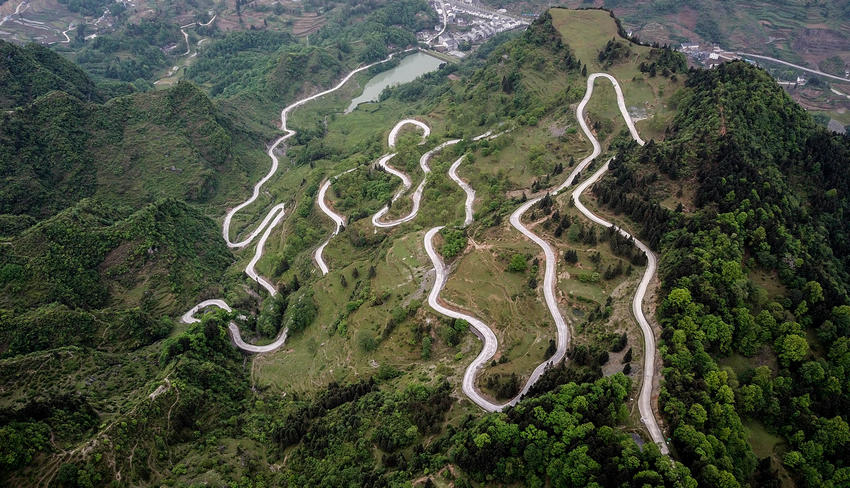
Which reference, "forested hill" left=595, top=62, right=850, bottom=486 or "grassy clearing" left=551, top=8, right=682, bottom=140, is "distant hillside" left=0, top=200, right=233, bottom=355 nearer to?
"forested hill" left=595, top=62, right=850, bottom=486

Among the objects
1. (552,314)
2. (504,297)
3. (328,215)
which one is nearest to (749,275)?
(552,314)

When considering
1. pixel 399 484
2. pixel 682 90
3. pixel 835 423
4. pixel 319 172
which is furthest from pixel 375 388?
pixel 682 90

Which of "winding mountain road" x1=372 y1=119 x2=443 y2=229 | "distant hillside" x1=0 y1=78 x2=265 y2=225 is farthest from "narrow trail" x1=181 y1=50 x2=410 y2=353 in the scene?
"winding mountain road" x1=372 y1=119 x2=443 y2=229

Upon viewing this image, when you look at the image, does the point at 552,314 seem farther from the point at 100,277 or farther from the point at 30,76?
the point at 30,76

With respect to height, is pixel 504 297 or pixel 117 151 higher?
pixel 504 297

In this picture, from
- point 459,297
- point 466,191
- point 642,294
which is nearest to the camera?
point 642,294

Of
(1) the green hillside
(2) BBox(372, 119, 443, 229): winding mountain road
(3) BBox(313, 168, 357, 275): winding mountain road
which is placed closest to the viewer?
(1) the green hillside
